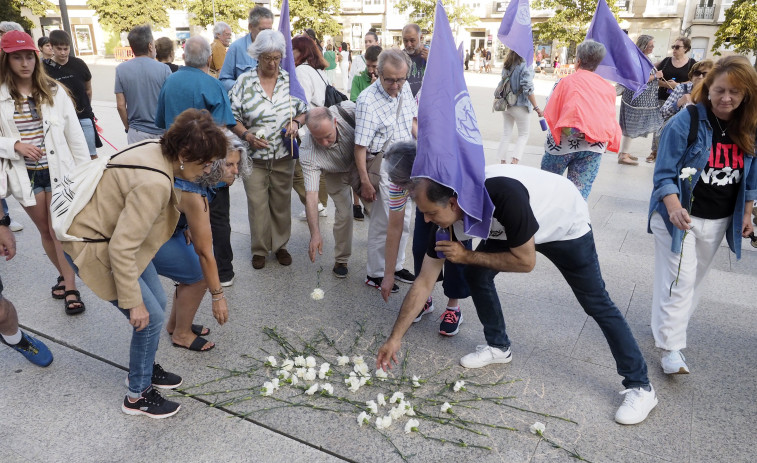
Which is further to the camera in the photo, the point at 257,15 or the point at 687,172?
the point at 257,15

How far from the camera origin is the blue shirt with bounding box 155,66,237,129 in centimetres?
389

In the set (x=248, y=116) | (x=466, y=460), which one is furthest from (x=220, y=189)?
(x=466, y=460)

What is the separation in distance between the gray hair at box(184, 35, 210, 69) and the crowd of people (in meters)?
0.01

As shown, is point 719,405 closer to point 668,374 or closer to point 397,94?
point 668,374

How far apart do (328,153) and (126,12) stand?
3935cm

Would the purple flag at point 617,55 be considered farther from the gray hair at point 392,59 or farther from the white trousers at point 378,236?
the white trousers at point 378,236

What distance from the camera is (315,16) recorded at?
34.5m

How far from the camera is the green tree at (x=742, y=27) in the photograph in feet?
65.1

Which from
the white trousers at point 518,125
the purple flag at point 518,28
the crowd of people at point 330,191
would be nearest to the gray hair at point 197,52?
the crowd of people at point 330,191

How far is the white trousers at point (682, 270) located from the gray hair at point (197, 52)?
3.22m

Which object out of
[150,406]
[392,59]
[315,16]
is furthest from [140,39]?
[315,16]

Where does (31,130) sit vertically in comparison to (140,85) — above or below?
below

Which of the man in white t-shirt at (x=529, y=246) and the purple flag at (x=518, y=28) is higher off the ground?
the purple flag at (x=518, y=28)

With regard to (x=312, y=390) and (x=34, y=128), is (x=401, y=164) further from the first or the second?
(x=34, y=128)
